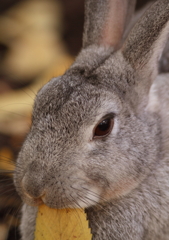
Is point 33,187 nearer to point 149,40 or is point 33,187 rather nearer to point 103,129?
point 103,129

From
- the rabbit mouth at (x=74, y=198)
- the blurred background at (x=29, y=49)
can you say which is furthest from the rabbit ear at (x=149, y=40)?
the blurred background at (x=29, y=49)

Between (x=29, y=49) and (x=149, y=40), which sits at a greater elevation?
(x=29, y=49)

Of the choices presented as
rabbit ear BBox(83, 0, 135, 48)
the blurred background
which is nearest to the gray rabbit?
rabbit ear BBox(83, 0, 135, 48)

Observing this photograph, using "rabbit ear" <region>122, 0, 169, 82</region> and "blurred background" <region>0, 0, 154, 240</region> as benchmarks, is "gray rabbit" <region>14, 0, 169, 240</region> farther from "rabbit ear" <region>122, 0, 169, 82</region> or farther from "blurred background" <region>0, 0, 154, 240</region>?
"blurred background" <region>0, 0, 154, 240</region>

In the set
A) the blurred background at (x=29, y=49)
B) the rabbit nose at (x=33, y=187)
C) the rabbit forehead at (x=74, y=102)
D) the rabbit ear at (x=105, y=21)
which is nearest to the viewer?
the rabbit nose at (x=33, y=187)

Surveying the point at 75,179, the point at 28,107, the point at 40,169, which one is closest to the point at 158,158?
the point at 75,179

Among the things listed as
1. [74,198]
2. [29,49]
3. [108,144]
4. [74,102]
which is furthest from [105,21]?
[29,49]

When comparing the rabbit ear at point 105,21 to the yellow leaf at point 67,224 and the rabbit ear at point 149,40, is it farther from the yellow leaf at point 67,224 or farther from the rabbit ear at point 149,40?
the yellow leaf at point 67,224
